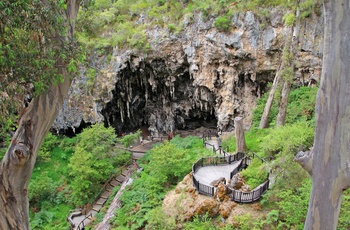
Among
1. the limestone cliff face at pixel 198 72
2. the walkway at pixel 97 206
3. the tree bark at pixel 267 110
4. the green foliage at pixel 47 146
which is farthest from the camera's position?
the green foliage at pixel 47 146

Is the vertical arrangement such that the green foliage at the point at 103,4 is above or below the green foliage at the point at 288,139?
above

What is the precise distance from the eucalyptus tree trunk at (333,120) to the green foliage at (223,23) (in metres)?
13.6

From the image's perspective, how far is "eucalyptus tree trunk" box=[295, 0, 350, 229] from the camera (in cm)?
464

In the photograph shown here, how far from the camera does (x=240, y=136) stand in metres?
14.2

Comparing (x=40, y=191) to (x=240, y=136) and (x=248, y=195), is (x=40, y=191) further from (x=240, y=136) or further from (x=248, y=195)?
(x=248, y=195)

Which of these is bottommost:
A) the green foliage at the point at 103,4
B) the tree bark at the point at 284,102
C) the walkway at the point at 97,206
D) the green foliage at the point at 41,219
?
the green foliage at the point at 41,219

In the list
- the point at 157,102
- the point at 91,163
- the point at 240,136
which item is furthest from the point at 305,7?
the point at 91,163

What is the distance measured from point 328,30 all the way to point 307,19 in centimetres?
1356

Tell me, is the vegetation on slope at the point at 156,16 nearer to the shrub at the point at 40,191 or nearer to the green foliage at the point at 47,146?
the green foliage at the point at 47,146

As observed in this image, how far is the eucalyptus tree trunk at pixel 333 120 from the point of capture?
4637 millimetres

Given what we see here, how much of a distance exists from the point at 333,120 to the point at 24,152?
5.57 metres

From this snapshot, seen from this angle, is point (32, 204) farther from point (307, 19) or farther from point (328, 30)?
point (307, 19)

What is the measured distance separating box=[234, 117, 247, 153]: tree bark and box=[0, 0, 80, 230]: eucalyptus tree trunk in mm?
10468

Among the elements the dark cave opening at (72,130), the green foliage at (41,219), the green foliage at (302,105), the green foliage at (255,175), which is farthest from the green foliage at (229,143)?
the dark cave opening at (72,130)
